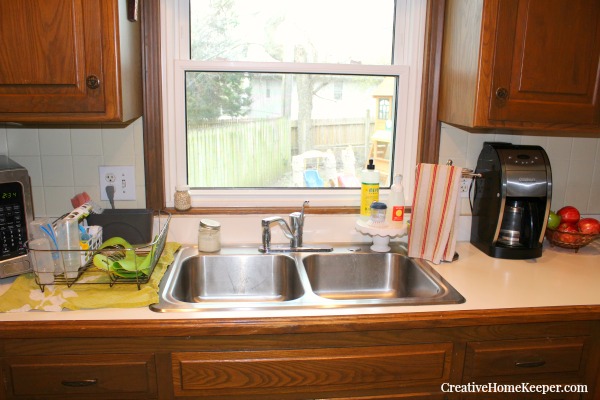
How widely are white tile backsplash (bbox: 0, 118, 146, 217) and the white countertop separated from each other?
419 mm

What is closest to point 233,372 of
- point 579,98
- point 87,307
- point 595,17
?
point 87,307

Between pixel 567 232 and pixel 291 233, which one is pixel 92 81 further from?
pixel 567 232

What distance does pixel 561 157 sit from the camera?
6.51 feet

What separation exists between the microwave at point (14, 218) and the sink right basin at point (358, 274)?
35.3 inches

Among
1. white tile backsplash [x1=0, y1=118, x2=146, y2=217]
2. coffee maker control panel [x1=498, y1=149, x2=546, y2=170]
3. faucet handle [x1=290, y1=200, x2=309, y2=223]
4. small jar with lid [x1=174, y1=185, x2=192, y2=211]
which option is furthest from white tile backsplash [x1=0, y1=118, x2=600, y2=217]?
faucet handle [x1=290, y1=200, x2=309, y2=223]

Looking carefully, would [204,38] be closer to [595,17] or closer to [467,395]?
[595,17]

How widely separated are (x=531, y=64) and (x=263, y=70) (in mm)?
913

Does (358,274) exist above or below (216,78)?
below

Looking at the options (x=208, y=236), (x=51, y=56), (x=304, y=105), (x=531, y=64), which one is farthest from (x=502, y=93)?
(x=51, y=56)

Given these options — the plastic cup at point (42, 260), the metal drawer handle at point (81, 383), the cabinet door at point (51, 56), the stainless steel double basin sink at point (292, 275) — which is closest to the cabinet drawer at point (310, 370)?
the metal drawer handle at point (81, 383)

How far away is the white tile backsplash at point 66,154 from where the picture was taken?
1.73m

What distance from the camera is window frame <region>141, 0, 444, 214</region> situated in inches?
67.3

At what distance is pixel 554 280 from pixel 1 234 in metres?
1.67

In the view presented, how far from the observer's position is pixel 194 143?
1.89m
